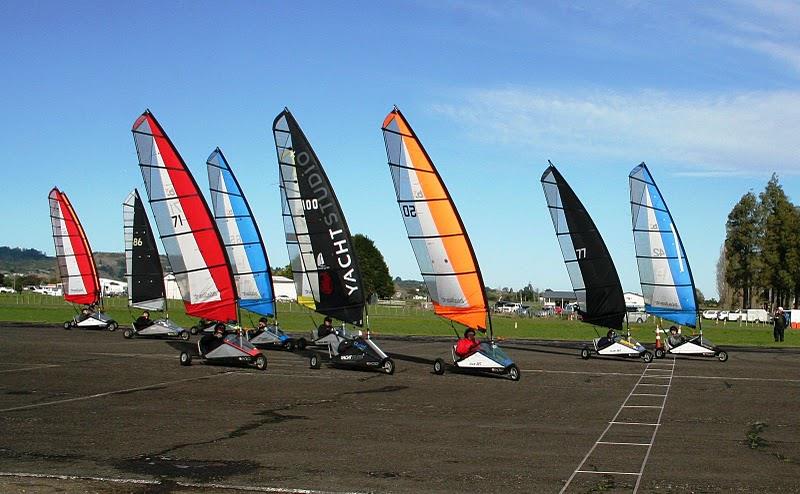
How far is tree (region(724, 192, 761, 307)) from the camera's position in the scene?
8481 centimetres

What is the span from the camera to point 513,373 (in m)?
24.6

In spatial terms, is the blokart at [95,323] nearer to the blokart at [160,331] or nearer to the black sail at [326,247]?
the blokart at [160,331]

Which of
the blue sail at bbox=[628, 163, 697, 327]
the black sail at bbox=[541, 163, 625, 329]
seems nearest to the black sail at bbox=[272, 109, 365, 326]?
the black sail at bbox=[541, 163, 625, 329]

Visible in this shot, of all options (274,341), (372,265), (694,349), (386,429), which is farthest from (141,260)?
(372,265)

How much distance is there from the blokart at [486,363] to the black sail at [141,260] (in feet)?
65.8

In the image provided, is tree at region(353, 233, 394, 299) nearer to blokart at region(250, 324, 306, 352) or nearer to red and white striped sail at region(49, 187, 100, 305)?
red and white striped sail at region(49, 187, 100, 305)

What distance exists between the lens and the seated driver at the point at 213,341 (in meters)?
26.7

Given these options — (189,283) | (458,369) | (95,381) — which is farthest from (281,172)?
(95,381)

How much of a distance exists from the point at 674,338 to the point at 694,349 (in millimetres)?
985

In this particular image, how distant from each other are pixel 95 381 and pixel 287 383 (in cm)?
469

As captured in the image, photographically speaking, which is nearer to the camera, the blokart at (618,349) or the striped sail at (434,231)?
the striped sail at (434,231)

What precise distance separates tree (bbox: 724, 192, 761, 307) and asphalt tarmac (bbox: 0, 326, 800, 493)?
6086 cm

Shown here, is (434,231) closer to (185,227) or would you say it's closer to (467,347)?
(467,347)

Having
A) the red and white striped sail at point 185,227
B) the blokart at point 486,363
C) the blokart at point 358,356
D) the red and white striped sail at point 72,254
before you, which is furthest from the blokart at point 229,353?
the red and white striped sail at point 72,254
